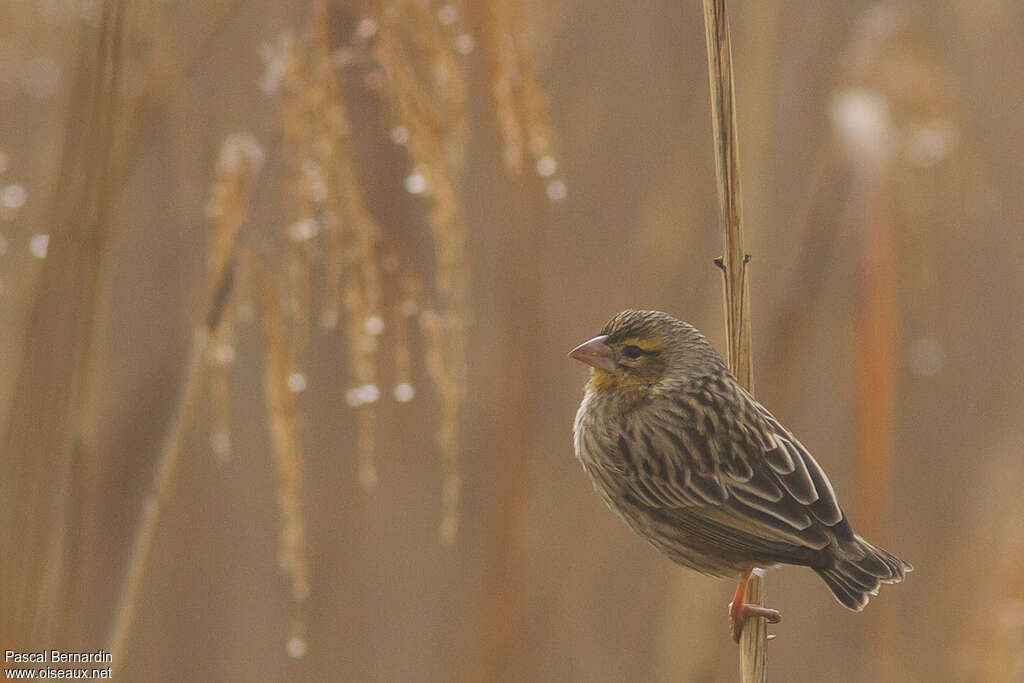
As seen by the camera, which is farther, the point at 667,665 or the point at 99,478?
the point at 99,478

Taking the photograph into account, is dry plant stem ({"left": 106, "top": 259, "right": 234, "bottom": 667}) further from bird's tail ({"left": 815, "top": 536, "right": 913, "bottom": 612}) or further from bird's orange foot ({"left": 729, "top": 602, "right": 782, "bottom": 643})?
bird's tail ({"left": 815, "top": 536, "right": 913, "bottom": 612})

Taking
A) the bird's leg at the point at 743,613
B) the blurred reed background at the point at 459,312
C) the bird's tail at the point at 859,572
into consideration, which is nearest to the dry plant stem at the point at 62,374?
the blurred reed background at the point at 459,312

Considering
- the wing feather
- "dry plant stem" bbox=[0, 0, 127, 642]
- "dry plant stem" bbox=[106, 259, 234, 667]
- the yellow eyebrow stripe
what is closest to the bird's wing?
the wing feather

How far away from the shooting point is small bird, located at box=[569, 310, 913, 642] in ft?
6.86

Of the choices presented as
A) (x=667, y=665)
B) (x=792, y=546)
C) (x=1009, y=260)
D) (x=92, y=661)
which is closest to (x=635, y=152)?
(x=1009, y=260)

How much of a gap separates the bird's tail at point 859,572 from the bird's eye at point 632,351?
1.83 ft

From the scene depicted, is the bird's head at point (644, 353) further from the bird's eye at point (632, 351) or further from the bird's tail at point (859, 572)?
the bird's tail at point (859, 572)

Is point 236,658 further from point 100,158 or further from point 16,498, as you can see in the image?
point 100,158

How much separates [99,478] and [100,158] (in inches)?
51.1

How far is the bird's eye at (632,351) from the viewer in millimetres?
2385

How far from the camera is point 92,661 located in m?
2.17

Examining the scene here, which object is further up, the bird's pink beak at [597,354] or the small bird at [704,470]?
the bird's pink beak at [597,354]

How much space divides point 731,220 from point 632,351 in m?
0.53

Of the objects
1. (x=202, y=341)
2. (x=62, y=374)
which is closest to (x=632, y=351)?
(x=202, y=341)
